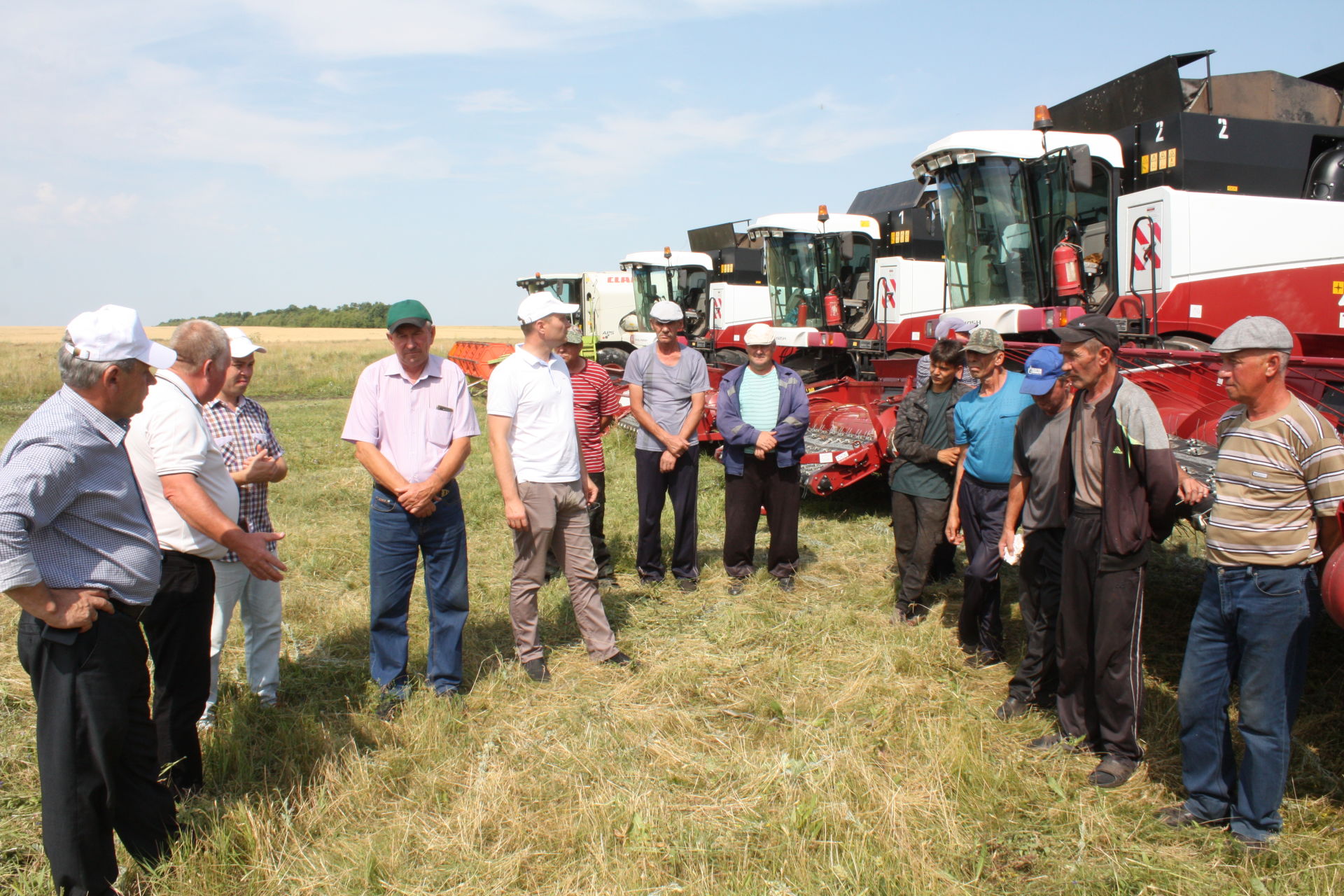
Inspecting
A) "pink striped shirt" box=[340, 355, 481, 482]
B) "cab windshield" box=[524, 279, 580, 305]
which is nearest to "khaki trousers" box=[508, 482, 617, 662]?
"pink striped shirt" box=[340, 355, 481, 482]

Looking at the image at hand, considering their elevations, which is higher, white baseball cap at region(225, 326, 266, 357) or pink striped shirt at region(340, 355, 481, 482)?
white baseball cap at region(225, 326, 266, 357)

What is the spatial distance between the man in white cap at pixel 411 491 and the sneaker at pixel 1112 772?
2592 mm

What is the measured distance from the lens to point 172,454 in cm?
294

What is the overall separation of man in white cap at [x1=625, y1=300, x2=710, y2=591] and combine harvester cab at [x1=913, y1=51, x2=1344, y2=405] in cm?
337

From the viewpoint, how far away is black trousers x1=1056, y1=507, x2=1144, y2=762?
10.2 ft

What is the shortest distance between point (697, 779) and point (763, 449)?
248 cm

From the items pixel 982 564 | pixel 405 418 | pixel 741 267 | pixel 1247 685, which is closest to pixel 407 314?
pixel 405 418

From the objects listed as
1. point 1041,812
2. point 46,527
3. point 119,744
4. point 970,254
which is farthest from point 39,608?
point 970,254

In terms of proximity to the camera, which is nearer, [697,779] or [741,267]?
[697,779]

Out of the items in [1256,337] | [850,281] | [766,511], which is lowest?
[766,511]

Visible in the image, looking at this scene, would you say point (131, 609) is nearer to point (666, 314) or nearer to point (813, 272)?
point (666, 314)

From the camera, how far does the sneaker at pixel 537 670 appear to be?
413 cm

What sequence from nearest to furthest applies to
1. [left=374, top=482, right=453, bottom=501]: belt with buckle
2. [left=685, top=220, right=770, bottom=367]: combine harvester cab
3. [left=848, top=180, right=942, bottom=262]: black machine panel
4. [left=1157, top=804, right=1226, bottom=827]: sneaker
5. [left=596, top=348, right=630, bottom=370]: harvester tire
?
[left=1157, top=804, right=1226, bottom=827]: sneaker → [left=374, top=482, right=453, bottom=501]: belt with buckle → [left=848, top=180, right=942, bottom=262]: black machine panel → [left=685, top=220, right=770, bottom=367]: combine harvester cab → [left=596, top=348, right=630, bottom=370]: harvester tire

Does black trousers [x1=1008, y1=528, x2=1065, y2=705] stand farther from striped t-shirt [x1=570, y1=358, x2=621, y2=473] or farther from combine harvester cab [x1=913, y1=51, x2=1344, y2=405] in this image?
combine harvester cab [x1=913, y1=51, x2=1344, y2=405]
